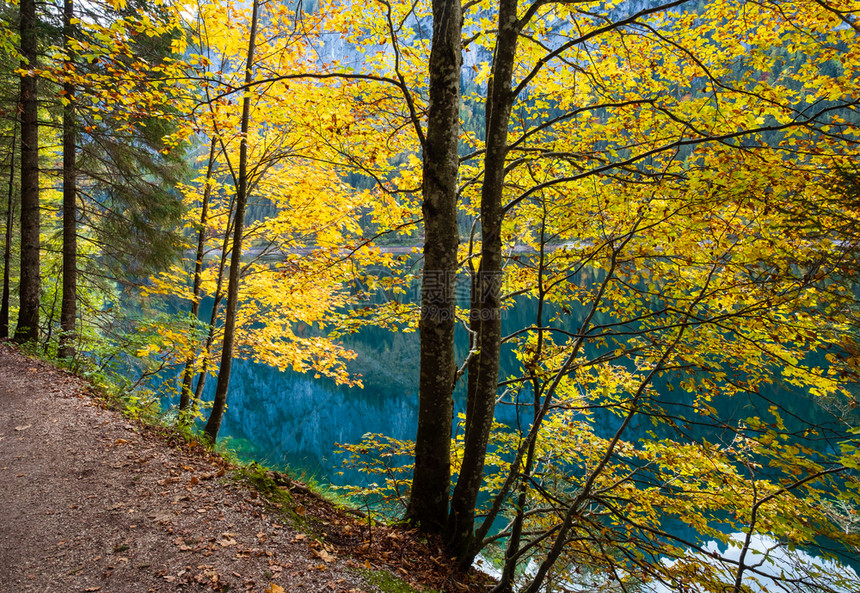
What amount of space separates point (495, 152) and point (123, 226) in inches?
331

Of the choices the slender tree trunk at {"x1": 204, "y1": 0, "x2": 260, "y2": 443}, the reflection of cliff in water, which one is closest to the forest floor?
the slender tree trunk at {"x1": 204, "y1": 0, "x2": 260, "y2": 443}

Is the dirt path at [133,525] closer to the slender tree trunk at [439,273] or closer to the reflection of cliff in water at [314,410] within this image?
the slender tree trunk at [439,273]

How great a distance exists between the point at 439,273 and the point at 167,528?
8.55 feet

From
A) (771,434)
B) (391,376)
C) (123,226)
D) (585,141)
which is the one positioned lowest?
(391,376)

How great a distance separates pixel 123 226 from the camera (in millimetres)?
8102

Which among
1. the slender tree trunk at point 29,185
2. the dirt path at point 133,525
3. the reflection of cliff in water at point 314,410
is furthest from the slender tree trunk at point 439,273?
the reflection of cliff in water at point 314,410

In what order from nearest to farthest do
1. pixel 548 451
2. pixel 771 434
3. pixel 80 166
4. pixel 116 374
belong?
pixel 771 434, pixel 548 451, pixel 116 374, pixel 80 166

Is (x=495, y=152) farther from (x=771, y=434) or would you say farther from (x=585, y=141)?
(x=771, y=434)

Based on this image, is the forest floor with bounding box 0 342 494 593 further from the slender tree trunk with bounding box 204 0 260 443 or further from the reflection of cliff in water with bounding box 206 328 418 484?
the reflection of cliff in water with bounding box 206 328 418 484

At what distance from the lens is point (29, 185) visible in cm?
672

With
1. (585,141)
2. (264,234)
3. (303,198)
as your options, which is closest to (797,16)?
(585,141)

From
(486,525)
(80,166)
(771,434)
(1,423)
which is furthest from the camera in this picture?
(80,166)

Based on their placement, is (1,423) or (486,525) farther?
(1,423)

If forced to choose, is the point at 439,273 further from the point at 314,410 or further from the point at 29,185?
the point at 314,410
